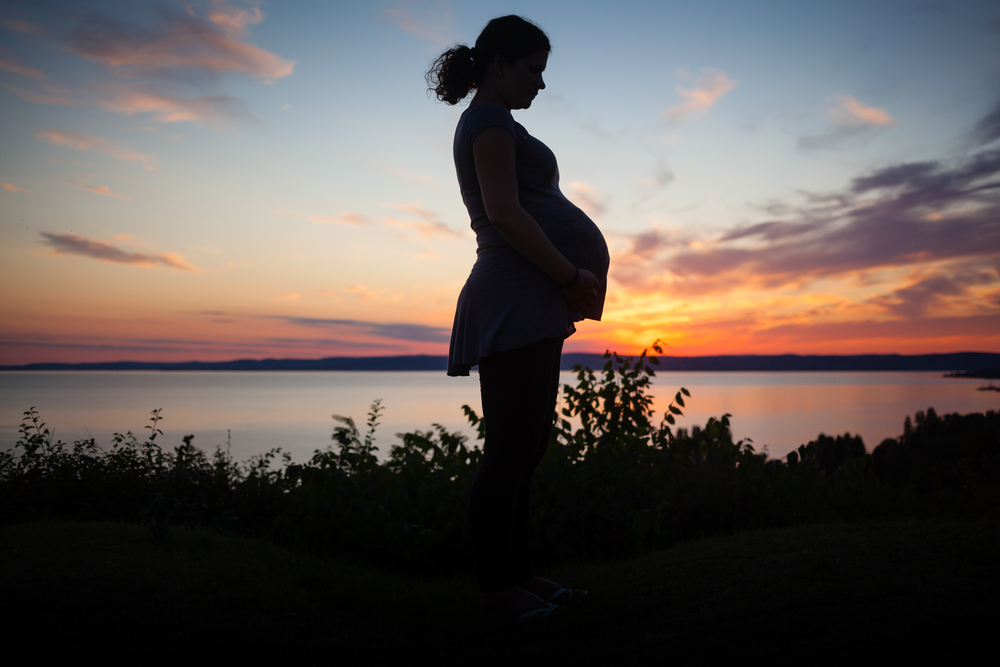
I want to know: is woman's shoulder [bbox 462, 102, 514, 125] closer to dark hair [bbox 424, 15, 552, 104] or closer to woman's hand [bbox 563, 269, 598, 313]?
dark hair [bbox 424, 15, 552, 104]

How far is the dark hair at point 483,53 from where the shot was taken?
240cm

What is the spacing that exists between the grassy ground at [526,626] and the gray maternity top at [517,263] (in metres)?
1.05

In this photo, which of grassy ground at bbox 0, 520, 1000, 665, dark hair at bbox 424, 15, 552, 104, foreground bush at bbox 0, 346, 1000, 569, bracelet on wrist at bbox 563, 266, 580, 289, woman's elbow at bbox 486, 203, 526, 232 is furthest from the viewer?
foreground bush at bbox 0, 346, 1000, 569

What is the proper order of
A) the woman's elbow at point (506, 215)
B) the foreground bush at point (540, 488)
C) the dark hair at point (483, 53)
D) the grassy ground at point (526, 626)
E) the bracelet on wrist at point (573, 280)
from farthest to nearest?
the foreground bush at point (540, 488) < the dark hair at point (483, 53) < the bracelet on wrist at point (573, 280) < the woman's elbow at point (506, 215) < the grassy ground at point (526, 626)

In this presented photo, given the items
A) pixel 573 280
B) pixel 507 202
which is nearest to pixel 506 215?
pixel 507 202

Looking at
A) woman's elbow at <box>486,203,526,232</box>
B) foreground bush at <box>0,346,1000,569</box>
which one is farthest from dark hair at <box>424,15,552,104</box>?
foreground bush at <box>0,346,1000,569</box>

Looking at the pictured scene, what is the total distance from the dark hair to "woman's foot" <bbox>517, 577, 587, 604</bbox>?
2.17 m

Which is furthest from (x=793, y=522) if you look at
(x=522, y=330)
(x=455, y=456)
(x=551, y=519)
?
(x=522, y=330)

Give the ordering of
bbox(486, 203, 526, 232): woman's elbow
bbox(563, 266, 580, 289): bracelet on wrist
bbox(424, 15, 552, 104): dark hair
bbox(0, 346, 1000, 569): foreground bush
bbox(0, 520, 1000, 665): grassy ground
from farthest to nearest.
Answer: bbox(0, 346, 1000, 569): foreground bush
bbox(424, 15, 552, 104): dark hair
bbox(563, 266, 580, 289): bracelet on wrist
bbox(486, 203, 526, 232): woman's elbow
bbox(0, 520, 1000, 665): grassy ground

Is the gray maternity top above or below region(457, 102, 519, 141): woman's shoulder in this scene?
below

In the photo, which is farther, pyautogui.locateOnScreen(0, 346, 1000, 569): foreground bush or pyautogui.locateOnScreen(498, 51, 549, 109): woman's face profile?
pyautogui.locateOnScreen(0, 346, 1000, 569): foreground bush

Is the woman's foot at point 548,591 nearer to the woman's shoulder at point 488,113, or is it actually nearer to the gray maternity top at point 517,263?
the gray maternity top at point 517,263

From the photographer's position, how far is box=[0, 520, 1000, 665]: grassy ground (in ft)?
5.91

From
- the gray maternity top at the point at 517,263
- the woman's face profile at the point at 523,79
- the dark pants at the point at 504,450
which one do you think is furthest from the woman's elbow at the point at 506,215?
the woman's face profile at the point at 523,79
